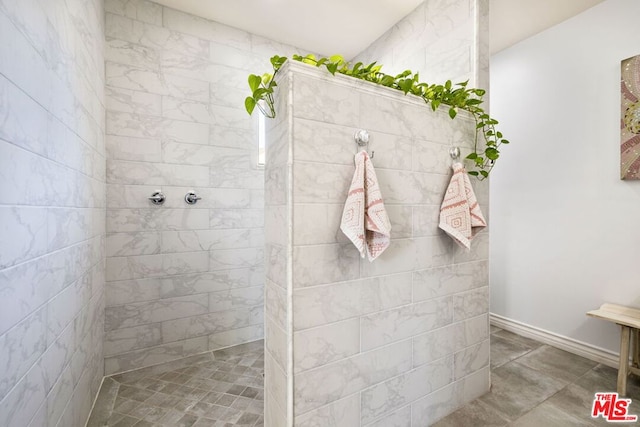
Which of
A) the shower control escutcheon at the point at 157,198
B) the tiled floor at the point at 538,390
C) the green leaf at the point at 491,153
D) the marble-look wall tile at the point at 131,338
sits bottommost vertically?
the tiled floor at the point at 538,390

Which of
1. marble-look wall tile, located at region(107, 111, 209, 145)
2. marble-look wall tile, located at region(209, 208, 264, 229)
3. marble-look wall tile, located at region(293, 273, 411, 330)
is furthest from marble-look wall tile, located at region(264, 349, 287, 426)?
marble-look wall tile, located at region(107, 111, 209, 145)

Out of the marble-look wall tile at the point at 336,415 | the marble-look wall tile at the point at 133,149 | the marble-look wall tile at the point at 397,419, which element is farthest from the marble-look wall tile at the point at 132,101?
the marble-look wall tile at the point at 397,419

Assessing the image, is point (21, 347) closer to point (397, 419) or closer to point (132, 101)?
point (397, 419)

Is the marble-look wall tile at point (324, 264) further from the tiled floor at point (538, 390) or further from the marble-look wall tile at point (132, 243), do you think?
the marble-look wall tile at point (132, 243)

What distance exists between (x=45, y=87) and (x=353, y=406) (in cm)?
174

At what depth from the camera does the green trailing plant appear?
1.09 m

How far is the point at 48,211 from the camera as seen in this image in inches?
39.9

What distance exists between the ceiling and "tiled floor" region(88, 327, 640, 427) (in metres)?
2.64

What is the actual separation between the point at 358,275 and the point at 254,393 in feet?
3.70

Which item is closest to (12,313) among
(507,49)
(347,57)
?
(347,57)

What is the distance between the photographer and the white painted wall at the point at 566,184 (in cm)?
194

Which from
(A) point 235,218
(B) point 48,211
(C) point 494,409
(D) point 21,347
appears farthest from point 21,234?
(C) point 494,409

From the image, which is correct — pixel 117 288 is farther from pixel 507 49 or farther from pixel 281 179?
pixel 507 49

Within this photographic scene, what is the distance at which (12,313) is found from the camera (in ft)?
2.53
